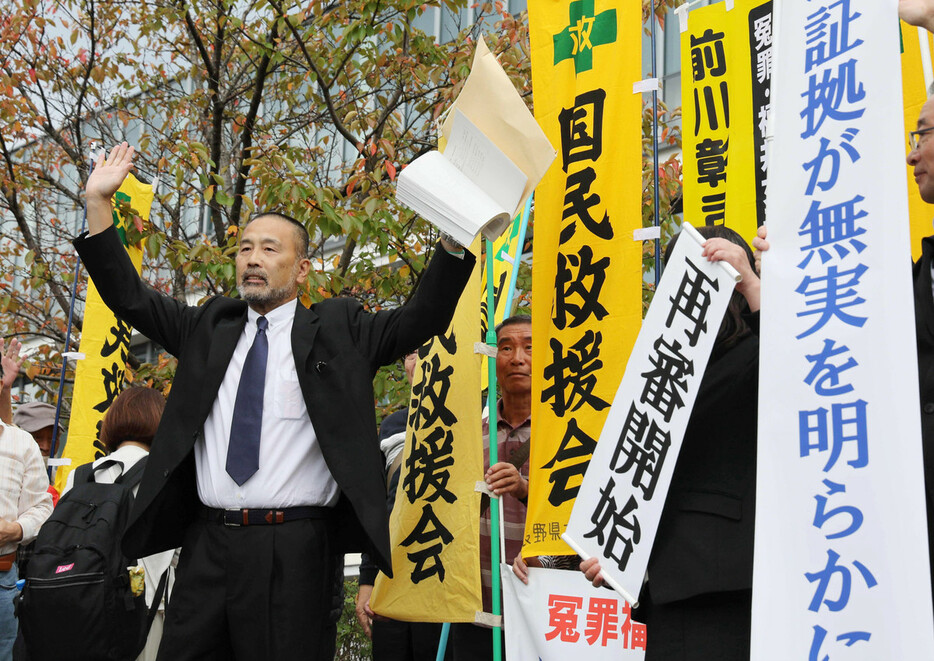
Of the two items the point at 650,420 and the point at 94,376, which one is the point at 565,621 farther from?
the point at 94,376

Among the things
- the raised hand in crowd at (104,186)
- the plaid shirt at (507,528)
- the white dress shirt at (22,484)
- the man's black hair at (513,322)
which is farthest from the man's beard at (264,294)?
the white dress shirt at (22,484)

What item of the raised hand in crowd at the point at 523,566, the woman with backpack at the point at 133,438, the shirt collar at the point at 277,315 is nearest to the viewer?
the shirt collar at the point at 277,315

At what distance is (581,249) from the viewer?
13.4ft

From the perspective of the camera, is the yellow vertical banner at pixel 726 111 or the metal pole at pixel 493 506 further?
the yellow vertical banner at pixel 726 111

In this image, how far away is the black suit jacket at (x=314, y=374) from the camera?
349cm

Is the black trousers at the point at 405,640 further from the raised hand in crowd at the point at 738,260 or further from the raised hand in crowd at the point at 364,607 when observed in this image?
the raised hand in crowd at the point at 738,260

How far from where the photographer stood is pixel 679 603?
275 centimetres

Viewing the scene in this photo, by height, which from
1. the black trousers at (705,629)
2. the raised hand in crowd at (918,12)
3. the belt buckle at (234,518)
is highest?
the raised hand in crowd at (918,12)

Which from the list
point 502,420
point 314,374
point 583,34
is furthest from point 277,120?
point 314,374

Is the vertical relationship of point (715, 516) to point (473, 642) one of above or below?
above

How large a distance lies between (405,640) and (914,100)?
3491mm

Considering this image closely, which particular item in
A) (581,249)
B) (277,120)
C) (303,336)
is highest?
(277,120)

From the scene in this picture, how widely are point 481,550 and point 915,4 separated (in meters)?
2.96

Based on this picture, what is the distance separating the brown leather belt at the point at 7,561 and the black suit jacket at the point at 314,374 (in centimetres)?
221
